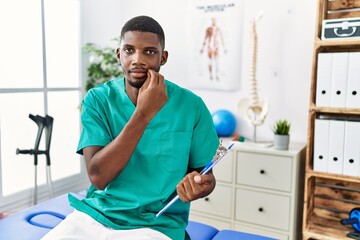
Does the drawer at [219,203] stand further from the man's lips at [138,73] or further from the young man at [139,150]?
the man's lips at [138,73]

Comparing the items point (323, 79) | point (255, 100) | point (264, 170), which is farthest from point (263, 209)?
point (323, 79)

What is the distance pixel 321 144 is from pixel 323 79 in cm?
36

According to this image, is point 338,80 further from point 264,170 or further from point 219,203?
point 219,203

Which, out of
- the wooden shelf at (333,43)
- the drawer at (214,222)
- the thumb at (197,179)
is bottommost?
the drawer at (214,222)

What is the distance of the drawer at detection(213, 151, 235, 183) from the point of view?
2.18 meters

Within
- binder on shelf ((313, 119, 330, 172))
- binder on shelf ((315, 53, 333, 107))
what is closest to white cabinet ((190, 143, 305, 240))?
binder on shelf ((313, 119, 330, 172))

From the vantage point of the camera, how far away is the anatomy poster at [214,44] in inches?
98.7

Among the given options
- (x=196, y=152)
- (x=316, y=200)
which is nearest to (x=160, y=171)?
(x=196, y=152)

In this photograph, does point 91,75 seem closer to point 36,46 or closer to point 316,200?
point 36,46

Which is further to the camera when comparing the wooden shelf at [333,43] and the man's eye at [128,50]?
the wooden shelf at [333,43]

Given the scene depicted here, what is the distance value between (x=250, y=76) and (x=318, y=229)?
1.05 metres

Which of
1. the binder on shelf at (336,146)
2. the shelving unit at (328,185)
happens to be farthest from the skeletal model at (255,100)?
the binder on shelf at (336,146)

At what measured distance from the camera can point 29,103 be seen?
7.91ft

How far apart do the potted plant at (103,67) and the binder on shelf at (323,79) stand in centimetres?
149
